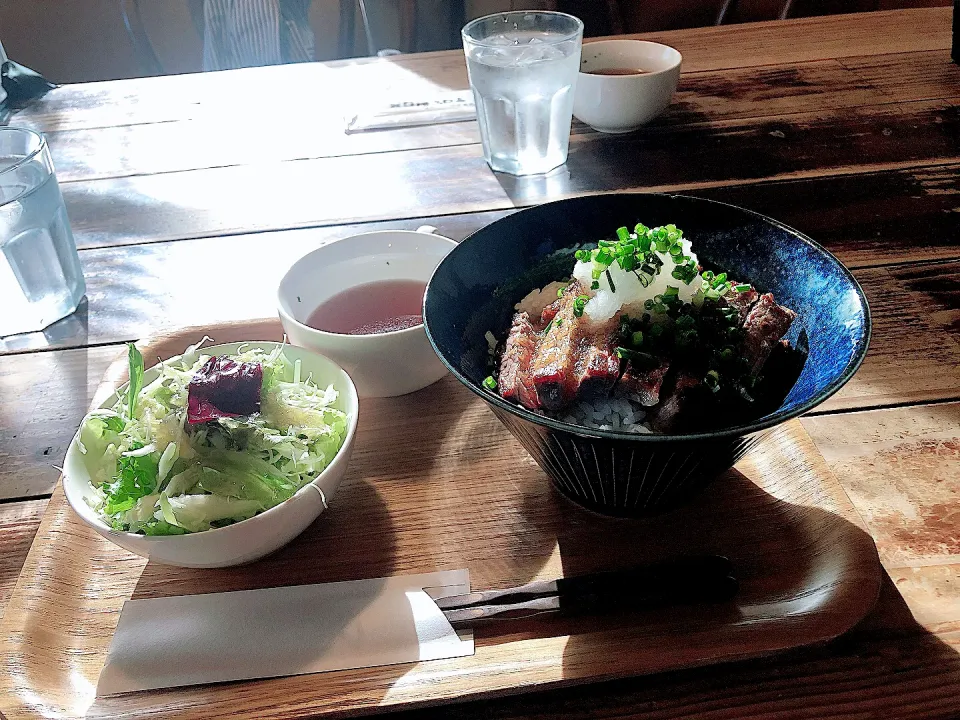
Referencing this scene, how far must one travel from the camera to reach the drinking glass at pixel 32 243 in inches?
55.0

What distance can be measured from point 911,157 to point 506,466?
1337 mm

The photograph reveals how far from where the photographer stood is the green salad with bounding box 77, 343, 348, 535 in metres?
0.91

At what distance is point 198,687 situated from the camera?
2.61ft

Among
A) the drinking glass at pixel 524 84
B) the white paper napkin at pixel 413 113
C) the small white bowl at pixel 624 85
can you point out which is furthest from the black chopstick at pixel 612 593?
the white paper napkin at pixel 413 113

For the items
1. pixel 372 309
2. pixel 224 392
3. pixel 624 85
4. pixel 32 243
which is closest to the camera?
pixel 224 392

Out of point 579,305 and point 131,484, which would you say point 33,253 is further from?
point 579,305

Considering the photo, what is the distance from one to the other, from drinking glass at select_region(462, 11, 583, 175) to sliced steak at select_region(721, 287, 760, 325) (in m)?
0.92

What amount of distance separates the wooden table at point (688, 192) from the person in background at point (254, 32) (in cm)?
177

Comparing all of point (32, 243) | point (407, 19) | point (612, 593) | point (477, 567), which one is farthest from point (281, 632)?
point (407, 19)

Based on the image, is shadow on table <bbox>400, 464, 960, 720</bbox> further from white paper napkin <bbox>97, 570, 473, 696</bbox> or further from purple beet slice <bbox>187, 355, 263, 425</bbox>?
purple beet slice <bbox>187, 355, 263, 425</bbox>

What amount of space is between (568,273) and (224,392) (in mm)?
522

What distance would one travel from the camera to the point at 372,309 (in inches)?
51.2

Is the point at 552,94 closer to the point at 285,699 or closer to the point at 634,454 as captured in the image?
the point at 634,454

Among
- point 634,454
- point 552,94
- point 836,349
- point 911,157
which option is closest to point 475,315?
point 634,454
